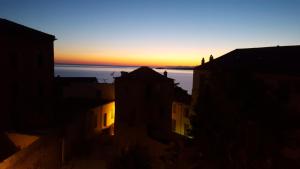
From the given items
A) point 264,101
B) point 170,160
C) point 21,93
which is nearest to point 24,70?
point 21,93

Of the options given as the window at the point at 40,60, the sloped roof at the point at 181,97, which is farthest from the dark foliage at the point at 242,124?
the sloped roof at the point at 181,97

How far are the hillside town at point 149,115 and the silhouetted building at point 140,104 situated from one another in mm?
97

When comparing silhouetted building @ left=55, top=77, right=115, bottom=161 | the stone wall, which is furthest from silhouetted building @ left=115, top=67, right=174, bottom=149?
the stone wall

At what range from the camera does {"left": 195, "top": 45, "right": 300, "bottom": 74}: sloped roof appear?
20125 mm

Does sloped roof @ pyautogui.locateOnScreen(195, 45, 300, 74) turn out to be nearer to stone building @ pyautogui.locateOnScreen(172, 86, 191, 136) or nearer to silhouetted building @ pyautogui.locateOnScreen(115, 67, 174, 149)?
silhouetted building @ pyautogui.locateOnScreen(115, 67, 174, 149)

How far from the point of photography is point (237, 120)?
1333 cm

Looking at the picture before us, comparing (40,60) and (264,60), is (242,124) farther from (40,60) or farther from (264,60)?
(40,60)

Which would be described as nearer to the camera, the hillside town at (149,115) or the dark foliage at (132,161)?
the hillside town at (149,115)

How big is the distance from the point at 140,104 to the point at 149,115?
4.78 ft

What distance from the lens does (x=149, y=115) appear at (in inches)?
1065

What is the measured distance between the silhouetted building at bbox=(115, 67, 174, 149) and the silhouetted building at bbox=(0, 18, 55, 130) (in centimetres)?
660

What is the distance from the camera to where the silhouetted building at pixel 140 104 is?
2647 cm

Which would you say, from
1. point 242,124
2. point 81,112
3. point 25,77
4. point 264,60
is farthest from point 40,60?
point 264,60

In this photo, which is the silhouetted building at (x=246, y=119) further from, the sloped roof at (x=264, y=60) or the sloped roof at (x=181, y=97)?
the sloped roof at (x=181, y=97)
